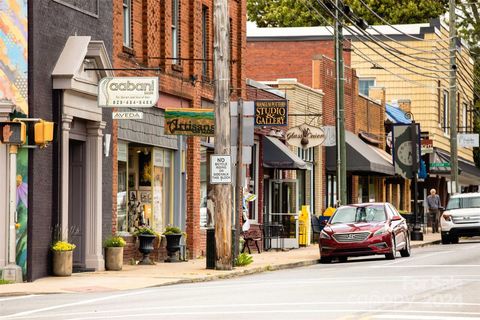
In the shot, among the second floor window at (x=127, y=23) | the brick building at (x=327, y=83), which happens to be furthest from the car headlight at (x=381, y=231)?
the brick building at (x=327, y=83)

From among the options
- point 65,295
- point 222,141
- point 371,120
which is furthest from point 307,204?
point 65,295

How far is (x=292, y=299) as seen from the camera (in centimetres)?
1873

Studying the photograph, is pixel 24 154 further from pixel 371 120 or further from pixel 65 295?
pixel 371 120

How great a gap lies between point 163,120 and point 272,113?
446 centimetres

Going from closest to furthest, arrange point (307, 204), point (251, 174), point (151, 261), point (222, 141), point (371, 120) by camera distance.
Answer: point (222, 141) < point (151, 261) < point (251, 174) < point (307, 204) < point (371, 120)

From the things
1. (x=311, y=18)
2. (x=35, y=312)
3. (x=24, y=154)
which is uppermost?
(x=311, y=18)

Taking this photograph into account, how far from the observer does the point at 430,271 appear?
2623cm

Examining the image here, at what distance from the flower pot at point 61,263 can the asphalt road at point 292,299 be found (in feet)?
10.5

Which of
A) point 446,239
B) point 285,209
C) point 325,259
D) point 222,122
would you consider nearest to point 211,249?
point 222,122

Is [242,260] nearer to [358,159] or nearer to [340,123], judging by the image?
[340,123]

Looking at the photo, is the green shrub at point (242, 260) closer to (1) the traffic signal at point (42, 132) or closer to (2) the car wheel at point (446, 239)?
(1) the traffic signal at point (42, 132)

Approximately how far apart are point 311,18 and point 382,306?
2481 inches

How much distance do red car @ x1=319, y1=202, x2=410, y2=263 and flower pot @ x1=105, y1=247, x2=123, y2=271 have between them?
6.53 metres

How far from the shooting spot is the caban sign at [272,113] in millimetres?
35969
